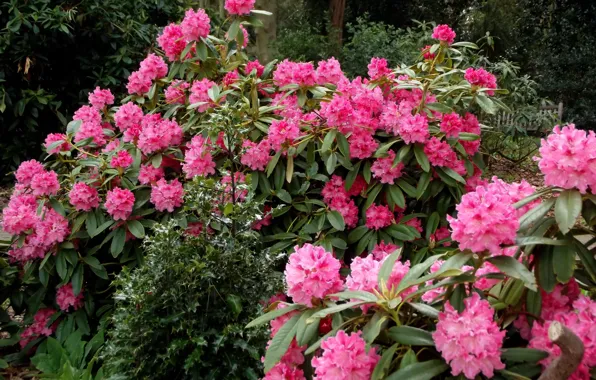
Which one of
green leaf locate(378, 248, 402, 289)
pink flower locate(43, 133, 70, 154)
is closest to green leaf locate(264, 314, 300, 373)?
green leaf locate(378, 248, 402, 289)

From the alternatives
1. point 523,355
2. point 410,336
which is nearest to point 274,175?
point 410,336

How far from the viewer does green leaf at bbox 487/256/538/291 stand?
1.22m

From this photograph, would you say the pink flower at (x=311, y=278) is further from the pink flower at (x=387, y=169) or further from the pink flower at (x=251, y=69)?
the pink flower at (x=251, y=69)

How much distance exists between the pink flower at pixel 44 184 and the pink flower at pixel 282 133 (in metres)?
1.01

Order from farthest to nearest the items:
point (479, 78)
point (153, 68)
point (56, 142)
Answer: point (153, 68)
point (56, 142)
point (479, 78)

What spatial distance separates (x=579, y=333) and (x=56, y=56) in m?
4.88

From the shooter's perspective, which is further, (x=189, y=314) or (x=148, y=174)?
(x=148, y=174)

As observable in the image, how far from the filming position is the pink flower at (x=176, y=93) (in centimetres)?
341

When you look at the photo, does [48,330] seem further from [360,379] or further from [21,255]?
[360,379]

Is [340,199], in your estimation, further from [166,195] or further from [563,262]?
[563,262]

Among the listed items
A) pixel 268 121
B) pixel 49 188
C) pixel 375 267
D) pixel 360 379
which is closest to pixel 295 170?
pixel 268 121

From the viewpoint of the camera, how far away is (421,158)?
9.43ft

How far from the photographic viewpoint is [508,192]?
1541 mm

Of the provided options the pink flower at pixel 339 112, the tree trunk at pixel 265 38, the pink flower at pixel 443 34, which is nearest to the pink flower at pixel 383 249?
the pink flower at pixel 339 112
